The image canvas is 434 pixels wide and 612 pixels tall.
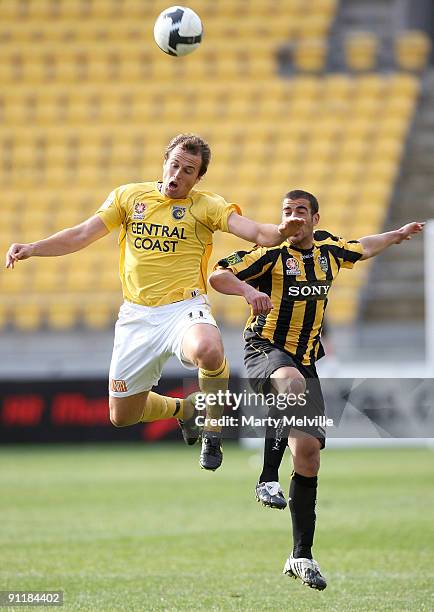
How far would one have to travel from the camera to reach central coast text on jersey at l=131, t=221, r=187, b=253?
6.98 m

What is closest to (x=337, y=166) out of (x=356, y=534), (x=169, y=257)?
(x=356, y=534)

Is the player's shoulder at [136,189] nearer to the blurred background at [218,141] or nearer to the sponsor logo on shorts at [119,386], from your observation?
the sponsor logo on shorts at [119,386]

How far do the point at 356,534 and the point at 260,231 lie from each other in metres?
4.38

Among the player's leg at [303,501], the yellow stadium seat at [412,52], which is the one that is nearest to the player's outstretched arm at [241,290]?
the player's leg at [303,501]

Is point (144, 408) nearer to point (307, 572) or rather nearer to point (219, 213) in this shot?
point (219, 213)

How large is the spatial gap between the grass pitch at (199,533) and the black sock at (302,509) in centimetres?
42

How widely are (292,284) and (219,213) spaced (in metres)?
0.61

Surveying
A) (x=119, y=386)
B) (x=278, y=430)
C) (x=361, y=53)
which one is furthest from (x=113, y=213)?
(x=361, y=53)

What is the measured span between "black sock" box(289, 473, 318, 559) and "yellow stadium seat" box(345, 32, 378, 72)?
1571 cm

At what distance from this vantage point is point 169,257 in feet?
23.0

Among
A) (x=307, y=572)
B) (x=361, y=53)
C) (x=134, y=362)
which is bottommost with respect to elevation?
(x=307, y=572)

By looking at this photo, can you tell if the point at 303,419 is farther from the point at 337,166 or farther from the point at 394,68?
the point at 394,68

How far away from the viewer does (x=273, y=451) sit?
668cm

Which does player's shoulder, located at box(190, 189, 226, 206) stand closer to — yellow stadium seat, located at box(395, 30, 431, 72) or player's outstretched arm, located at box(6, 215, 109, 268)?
player's outstretched arm, located at box(6, 215, 109, 268)
